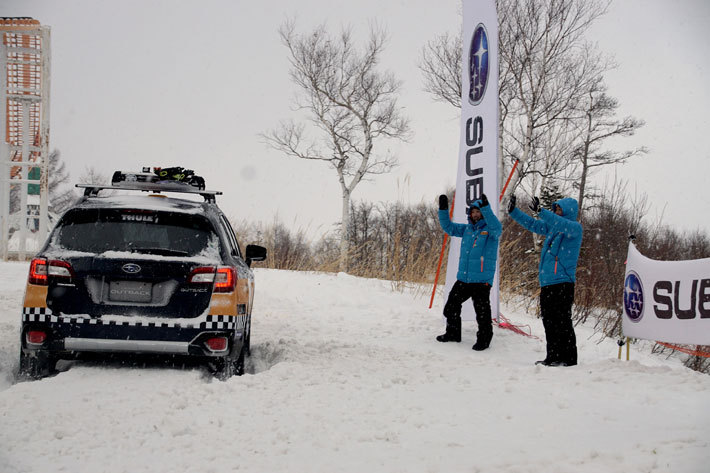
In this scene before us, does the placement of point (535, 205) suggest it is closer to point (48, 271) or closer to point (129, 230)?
point (129, 230)

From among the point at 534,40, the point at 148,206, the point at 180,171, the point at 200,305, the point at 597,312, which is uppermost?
the point at 534,40

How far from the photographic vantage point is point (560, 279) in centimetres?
615

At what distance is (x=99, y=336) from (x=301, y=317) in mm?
5133

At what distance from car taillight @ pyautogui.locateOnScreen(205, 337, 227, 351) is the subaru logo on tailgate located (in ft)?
2.59

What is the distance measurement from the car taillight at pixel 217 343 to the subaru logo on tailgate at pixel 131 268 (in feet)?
2.59

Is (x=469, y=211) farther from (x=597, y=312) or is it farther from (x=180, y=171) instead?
(x=597, y=312)

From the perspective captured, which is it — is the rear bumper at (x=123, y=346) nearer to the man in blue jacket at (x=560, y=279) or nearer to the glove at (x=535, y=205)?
the man in blue jacket at (x=560, y=279)

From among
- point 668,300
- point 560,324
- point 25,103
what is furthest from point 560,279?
point 25,103

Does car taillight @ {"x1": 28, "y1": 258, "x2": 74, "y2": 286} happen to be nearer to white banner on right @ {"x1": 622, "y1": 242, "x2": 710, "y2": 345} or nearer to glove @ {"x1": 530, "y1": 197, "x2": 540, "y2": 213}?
glove @ {"x1": 530, "y1": 197, "x2": 540, "y2": 213}

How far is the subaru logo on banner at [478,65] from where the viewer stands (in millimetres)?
8367

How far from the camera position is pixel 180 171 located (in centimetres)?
648

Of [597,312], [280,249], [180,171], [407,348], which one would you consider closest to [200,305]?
[180,171]

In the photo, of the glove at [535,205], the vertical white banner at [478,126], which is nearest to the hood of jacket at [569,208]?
the glove at [535,205]

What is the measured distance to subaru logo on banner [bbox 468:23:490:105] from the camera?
8367 mm
